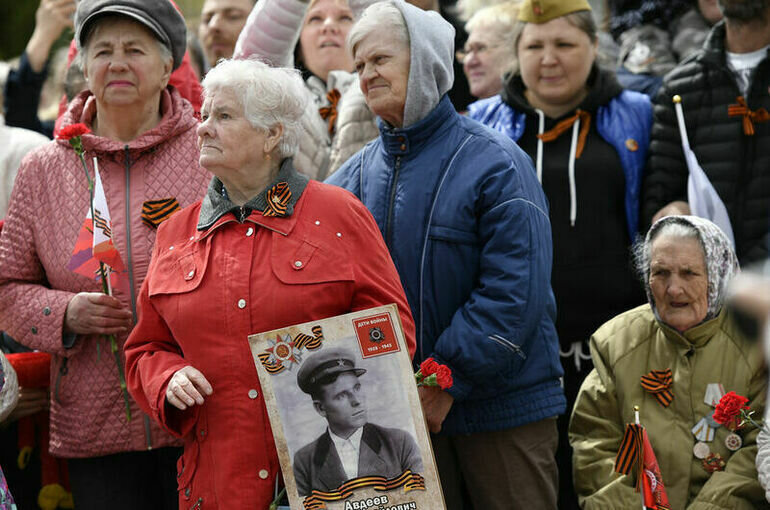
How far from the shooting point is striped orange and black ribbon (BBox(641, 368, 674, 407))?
4.29 meters

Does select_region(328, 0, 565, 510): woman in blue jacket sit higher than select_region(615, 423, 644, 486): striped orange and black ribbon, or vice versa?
select_region(328, 0, 565, 510): woman in blue jacket

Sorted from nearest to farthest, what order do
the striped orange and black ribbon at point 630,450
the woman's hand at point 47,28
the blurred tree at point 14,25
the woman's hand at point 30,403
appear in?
the striped orange and black ribbon at point 630,450 → the woman's hand at point 30,403 → the woman's hand at point 47,28 → the blurred tree at point 14,25

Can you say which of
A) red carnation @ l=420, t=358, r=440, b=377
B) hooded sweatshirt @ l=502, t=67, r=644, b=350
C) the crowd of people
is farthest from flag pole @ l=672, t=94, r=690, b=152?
red carnation @ l=420, t=358, r=440, b=377

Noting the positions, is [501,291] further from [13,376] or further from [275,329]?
[13,376]

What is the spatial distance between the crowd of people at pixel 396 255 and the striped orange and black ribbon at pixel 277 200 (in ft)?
0.05

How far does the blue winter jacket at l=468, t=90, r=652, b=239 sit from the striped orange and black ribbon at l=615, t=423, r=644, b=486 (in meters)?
1.30

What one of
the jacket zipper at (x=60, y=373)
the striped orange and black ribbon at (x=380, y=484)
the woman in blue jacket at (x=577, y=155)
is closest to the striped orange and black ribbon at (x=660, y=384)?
the woman in blue jacket at (x=577, y=155)

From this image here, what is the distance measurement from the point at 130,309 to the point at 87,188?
49cm

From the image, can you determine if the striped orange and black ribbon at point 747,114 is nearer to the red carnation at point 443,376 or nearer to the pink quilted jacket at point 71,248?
the red carnation at point 443,376

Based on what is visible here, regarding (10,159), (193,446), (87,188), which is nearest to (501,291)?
(193,446)

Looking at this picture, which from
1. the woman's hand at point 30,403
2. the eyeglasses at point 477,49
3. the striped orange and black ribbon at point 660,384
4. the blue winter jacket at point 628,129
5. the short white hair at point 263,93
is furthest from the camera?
the eyeglasses at point 477,49

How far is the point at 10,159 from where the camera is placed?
5.44 m

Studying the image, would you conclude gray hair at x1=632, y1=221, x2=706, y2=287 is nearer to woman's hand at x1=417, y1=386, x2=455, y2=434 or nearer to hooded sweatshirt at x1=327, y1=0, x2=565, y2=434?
hooded sweatshirt at x1=327, y1=0, x2=565, y2=434

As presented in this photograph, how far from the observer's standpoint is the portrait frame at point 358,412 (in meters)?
3.22
